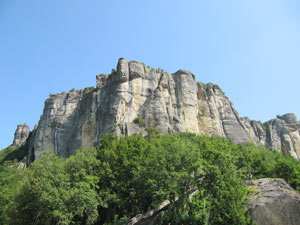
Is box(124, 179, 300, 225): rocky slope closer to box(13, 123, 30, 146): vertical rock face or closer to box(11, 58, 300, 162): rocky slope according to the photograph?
box(11, 58, 300, 162): rocky slope

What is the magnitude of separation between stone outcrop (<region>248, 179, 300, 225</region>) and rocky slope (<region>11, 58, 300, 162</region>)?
1220 inches

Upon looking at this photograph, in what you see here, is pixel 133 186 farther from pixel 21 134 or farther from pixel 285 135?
pixel 21 134

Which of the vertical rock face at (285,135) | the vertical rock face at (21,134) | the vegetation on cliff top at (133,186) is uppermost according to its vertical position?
the vertical rock face at (21,134)

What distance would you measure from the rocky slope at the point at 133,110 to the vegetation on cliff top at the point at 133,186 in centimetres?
2069

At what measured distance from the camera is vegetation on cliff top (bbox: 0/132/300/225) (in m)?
18.3

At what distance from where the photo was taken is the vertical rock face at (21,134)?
88.9m

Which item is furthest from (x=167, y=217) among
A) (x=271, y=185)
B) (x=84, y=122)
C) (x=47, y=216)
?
(x=84, y=122)

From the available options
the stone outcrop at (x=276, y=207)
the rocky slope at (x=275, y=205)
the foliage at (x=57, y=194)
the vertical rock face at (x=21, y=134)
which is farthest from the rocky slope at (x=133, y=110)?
the stone outcrop at (x=276, y=207)

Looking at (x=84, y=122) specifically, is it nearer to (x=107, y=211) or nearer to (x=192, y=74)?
(x=192, y=74)

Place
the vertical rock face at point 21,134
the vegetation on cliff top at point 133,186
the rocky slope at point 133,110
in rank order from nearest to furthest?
the vegetation on cliff top at point 133,186 < the rocky slope at point 133,110 < the vertical rock face at point 21,134

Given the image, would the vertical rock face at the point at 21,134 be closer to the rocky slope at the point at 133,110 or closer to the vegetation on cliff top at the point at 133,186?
the rocky slope at the point at 133,110

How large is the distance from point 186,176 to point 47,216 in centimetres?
1211

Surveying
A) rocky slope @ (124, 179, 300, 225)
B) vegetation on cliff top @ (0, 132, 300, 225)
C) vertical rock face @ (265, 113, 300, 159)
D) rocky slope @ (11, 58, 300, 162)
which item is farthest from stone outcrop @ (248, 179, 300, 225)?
vertical rock face @ (265, 113, 300, 159)

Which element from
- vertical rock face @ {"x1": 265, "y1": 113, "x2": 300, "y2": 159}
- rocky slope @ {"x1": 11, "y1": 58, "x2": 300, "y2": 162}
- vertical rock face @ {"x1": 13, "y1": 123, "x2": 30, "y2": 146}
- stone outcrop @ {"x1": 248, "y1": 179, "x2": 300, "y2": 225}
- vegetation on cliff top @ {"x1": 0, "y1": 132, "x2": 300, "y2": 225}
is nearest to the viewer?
stone outcrop @ {"x1": 248, "y1": 179, "x2": 300, "y2": 225}
